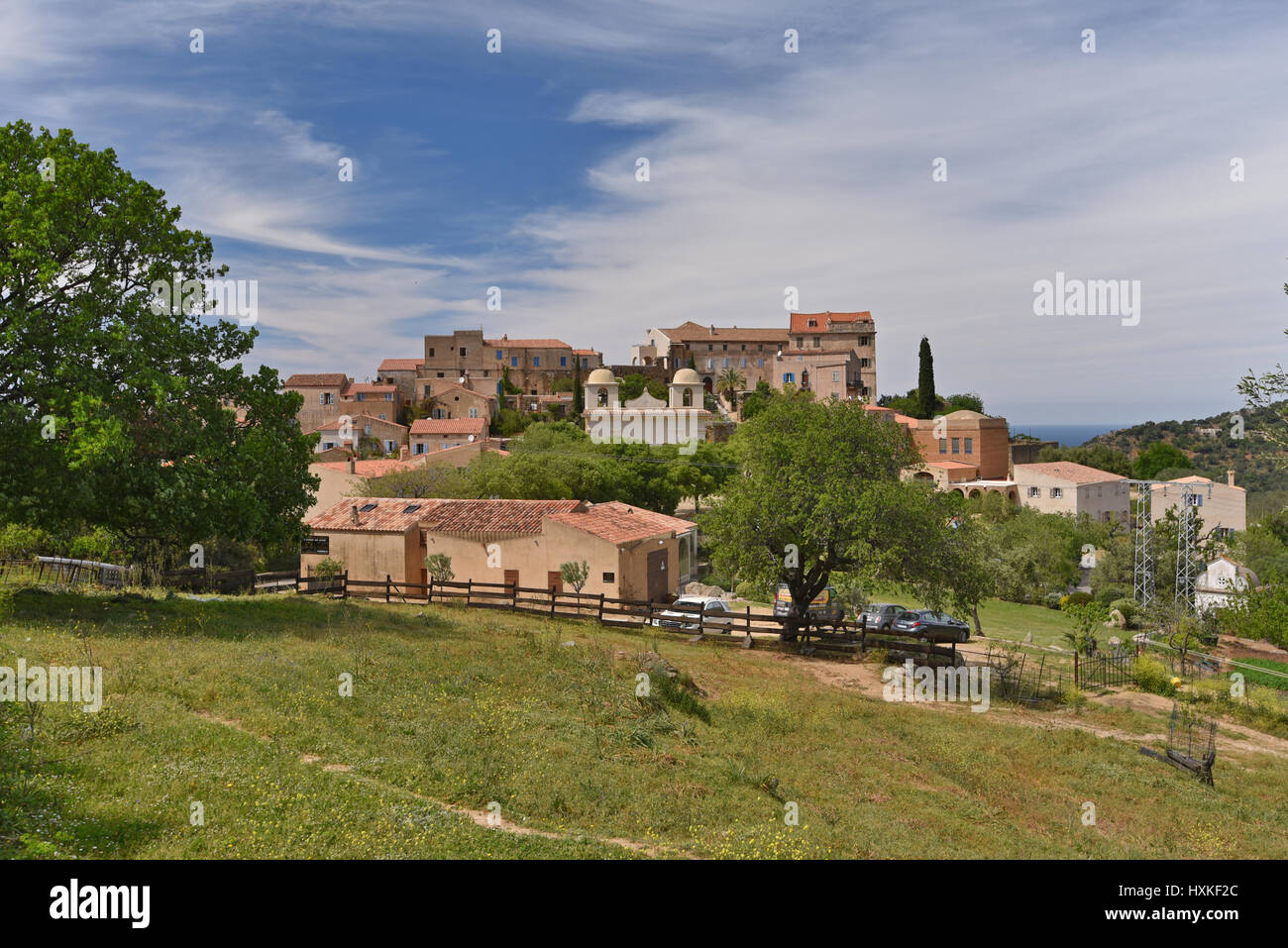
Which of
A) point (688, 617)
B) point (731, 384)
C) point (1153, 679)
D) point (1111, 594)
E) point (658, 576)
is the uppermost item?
point (731, 384)

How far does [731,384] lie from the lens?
118 m

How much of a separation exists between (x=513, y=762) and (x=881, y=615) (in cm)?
2518

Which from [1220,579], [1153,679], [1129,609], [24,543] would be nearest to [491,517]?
[24,543]

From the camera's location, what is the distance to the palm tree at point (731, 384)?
11519 centimetres

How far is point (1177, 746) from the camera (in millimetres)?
20141

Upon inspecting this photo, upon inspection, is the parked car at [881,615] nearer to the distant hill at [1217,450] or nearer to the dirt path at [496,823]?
the dirt path at [496,823]

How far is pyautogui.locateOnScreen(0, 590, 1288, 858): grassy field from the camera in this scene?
384 inches

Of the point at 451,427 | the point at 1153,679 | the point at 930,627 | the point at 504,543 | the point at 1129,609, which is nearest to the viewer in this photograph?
the point at 1153,679

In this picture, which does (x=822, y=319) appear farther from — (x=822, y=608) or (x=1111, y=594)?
(x=822, y=608)

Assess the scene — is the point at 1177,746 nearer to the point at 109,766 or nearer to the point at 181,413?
the point at 109,766

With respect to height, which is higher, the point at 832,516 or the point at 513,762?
the point at 832,516

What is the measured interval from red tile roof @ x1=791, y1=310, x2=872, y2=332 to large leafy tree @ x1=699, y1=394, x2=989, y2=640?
95724mm
